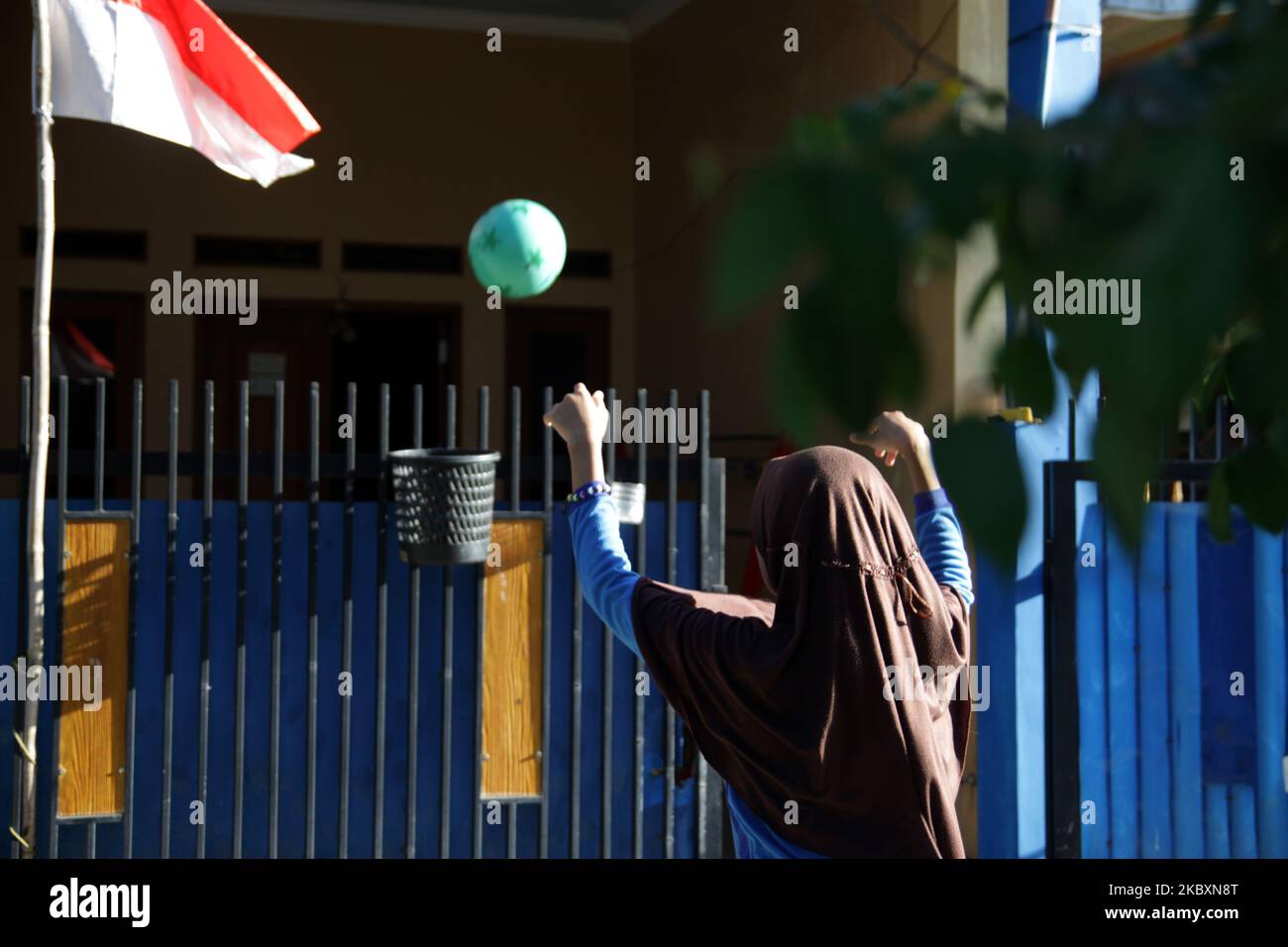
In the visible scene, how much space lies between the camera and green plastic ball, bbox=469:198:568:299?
4.14m

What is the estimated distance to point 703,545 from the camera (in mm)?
4211

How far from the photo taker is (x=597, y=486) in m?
2.75

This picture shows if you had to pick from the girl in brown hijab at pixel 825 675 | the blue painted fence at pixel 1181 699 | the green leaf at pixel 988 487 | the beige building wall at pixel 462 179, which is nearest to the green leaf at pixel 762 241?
the green leaf at pixel 988 487

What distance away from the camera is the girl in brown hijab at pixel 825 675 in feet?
7.73

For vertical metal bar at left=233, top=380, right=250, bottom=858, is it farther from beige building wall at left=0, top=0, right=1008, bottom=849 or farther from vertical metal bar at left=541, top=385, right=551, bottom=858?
beige building wall at left=0, top=0, right=1008, bottom=849

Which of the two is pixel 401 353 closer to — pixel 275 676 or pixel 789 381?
pixel 275 676

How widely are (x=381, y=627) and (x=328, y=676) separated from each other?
23 cm

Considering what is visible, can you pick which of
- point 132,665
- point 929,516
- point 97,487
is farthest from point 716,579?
point 97,487

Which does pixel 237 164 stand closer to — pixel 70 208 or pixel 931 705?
pixel 931 705

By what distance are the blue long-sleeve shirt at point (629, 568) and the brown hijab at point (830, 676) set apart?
0.05 meters

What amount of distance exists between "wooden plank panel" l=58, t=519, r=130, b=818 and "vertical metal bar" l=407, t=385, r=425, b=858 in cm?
79

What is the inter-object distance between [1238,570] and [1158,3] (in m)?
2.34

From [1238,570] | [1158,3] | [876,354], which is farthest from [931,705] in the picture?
[1158,3]

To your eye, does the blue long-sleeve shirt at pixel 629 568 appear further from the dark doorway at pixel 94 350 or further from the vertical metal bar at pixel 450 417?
the dark doorway at pixel 94 350
